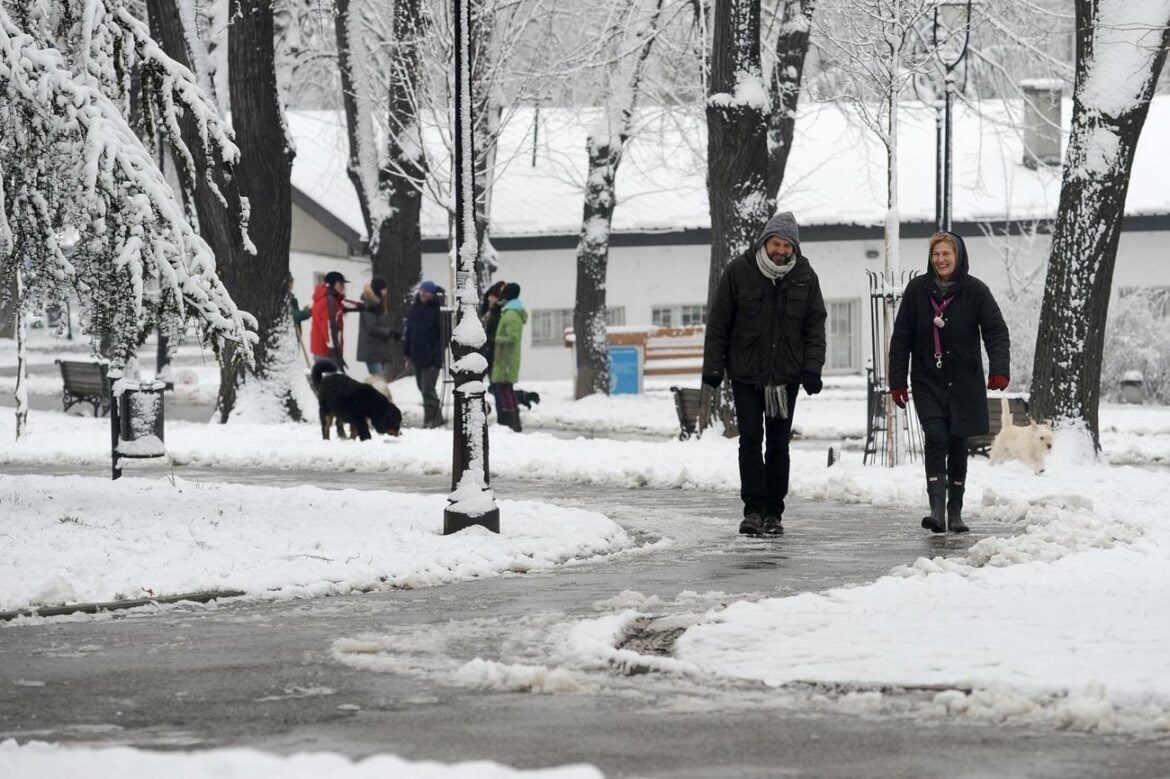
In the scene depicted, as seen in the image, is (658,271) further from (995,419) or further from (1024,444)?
(1024,444)

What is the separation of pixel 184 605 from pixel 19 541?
1686 mm

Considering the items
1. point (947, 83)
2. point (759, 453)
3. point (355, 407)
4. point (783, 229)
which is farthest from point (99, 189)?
point (947, 83)

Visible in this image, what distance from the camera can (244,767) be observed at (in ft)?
18.0

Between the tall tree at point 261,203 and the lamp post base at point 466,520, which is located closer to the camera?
the lamp post base at point 466,520

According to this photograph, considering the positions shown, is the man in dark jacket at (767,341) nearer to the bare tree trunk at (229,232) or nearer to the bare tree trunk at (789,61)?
the bare tree trunk at (229,232)

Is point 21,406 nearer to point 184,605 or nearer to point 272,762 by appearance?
point 184,605

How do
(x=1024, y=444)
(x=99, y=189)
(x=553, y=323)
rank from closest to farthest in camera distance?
(x=99, y=189), (x=1024, y=444), (x=553, y=323)

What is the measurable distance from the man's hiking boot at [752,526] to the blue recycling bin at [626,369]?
76.1 ft

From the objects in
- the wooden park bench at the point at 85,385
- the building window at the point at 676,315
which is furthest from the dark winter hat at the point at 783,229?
the building window at the point at 676,315

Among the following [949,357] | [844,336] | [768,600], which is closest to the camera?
[768,600]

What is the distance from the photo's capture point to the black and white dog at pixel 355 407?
69.4 ft

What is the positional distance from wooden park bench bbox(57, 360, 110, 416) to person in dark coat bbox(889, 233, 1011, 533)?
16.6 metres

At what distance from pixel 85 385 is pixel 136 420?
40.2 feet

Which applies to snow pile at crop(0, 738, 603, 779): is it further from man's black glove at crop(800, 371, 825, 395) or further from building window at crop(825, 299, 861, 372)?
building window at crop(825, 299, 861, 372)
